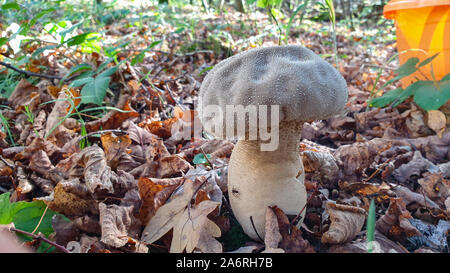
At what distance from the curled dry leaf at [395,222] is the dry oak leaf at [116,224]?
4.26 ft

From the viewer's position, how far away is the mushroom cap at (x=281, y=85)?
4.07ft

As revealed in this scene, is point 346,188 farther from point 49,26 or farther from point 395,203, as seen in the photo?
point 49,26

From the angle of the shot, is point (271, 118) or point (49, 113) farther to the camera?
point (49, 113)

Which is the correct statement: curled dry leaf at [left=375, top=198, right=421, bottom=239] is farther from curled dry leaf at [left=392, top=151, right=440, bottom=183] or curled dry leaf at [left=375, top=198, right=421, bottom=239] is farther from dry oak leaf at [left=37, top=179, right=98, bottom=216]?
dry oak leaf at [left=37, top=179, right=98, bottom=216]

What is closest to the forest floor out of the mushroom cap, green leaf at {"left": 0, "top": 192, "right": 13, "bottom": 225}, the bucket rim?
green leaf at {"left": 0, "top": 192, "right": 13, "bottom": 225}

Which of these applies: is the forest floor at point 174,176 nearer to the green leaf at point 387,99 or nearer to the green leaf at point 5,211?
the green leaf at point 5,211

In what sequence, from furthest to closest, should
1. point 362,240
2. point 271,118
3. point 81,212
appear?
1. point 81,212
2. point 362,240
3. point 271,118

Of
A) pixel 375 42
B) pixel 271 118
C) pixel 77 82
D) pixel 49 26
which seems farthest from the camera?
pixel 375 42

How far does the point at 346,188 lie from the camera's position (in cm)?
199

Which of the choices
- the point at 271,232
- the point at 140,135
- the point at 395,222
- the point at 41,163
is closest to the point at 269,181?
the point at 271,232

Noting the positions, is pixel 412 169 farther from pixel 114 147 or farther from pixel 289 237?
pixel 114 147

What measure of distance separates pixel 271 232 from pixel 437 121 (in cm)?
212
